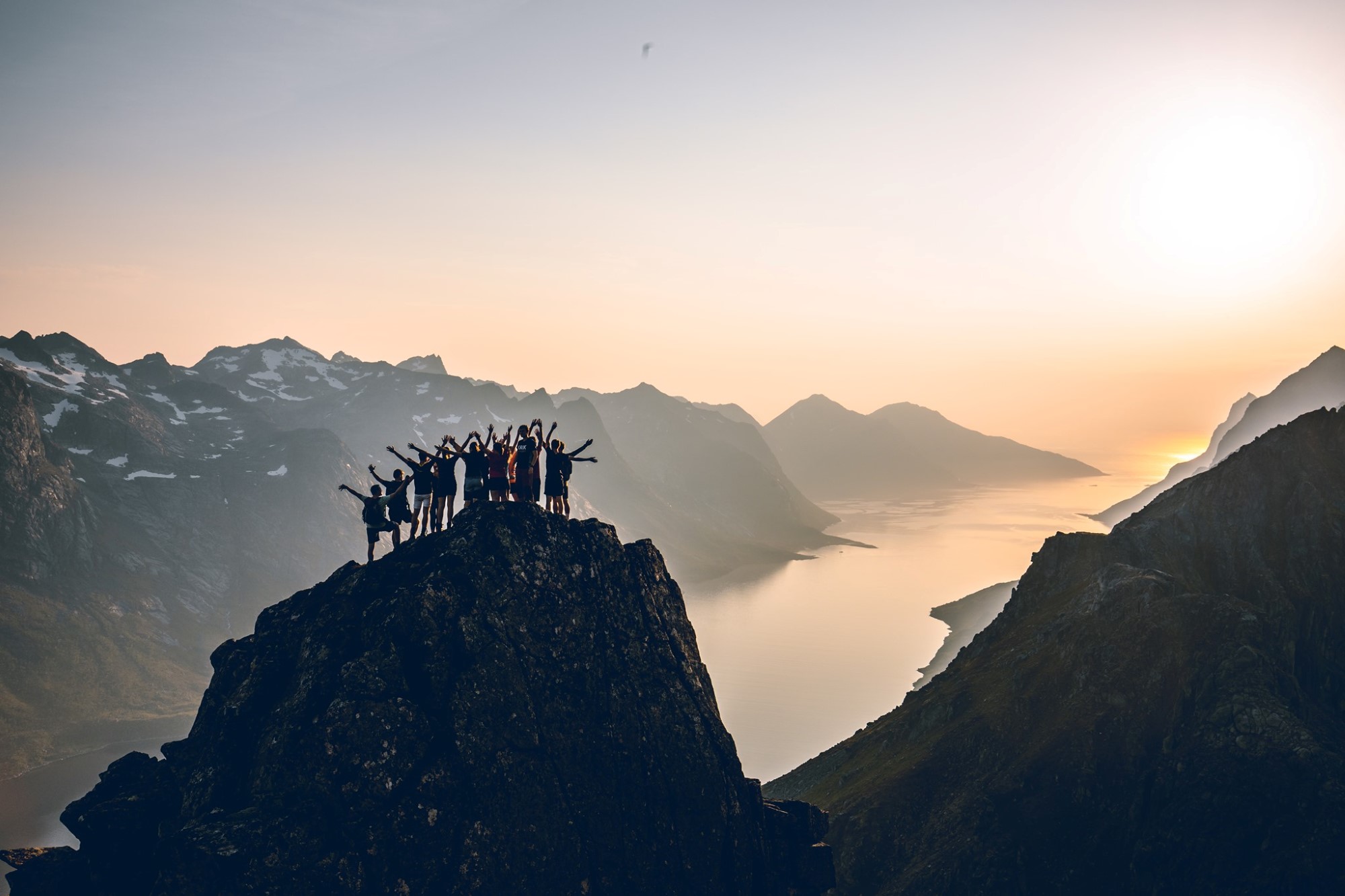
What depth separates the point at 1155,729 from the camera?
73.2 metres

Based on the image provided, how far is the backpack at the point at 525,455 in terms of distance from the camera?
52.6m

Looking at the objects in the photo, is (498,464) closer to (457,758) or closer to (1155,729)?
(457,758)

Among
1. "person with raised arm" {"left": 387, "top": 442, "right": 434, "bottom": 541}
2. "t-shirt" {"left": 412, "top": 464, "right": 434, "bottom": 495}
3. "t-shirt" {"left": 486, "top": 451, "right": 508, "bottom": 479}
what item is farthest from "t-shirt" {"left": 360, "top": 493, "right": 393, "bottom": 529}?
"t-shirt" {"left": 486, "top": 451, "right": 508, "bottom": 479}

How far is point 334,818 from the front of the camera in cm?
3831

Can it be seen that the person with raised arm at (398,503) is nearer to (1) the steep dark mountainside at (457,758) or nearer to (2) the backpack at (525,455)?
(1) the steep dark mountainside at (457,758)

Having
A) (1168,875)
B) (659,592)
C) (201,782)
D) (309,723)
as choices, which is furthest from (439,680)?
(1168,875)

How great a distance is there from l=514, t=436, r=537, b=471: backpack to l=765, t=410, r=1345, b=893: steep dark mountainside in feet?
159

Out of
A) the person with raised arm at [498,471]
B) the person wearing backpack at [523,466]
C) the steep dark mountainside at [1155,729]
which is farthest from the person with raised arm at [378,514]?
the steep dark mountainside at [1155,729]

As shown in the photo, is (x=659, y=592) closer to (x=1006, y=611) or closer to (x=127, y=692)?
(x=1006, y=611)

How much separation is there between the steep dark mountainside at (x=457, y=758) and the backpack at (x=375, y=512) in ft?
7.96

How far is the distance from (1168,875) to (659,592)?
44307 mm

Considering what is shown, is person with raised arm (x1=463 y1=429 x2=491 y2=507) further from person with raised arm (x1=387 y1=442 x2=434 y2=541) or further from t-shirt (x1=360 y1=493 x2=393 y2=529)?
t-shirt (x1=360 y1=493 x2=393 y2=529)

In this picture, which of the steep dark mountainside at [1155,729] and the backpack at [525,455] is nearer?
the backpack at [525,455]

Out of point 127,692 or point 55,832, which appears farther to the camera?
point 127,692
